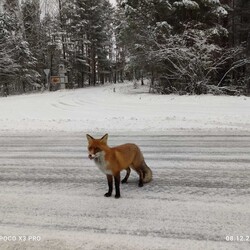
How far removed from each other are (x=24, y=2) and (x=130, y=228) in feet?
164

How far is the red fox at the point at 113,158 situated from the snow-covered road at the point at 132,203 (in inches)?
12.2

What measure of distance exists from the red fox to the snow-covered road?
1.02 ft

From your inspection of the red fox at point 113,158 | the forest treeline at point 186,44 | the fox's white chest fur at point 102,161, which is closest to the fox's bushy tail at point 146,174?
the red fox at point 113,158

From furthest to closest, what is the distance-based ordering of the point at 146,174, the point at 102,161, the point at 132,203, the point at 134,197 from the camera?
the point at 146,174 → the point at 134,197 → the point at 132,203 → the point at 102,161

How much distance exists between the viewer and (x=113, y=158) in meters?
4.70

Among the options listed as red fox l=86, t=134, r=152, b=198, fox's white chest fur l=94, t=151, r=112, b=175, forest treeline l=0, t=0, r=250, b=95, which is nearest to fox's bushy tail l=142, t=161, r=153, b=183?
red fox l=86, t=134, r=152, b=198

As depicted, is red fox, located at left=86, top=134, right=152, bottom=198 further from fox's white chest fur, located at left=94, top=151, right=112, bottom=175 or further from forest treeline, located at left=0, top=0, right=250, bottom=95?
forest treeline, located at left=0, top=0, right=250, bottom=95

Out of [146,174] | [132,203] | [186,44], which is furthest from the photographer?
[186,44]

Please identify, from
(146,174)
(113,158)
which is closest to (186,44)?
(146,174)

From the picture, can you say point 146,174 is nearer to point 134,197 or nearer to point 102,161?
point 134,197

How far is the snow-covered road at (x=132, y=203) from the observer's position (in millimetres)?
3820

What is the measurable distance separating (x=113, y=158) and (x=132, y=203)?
2.20ft

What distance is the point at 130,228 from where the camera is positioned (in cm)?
406

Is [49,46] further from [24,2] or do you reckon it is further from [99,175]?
[99,175]
